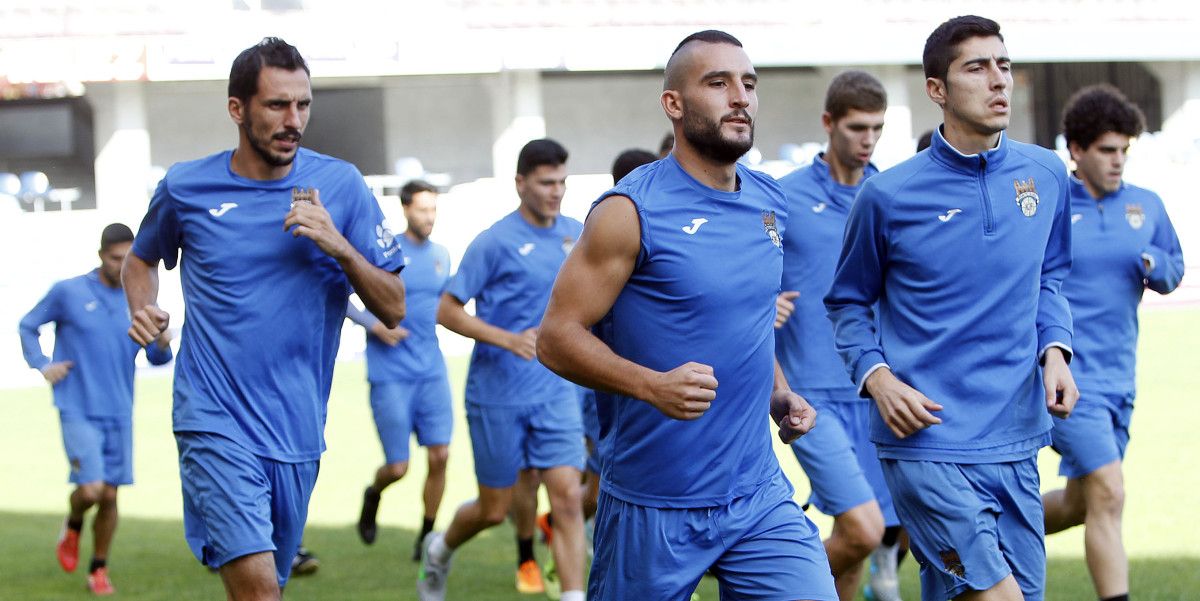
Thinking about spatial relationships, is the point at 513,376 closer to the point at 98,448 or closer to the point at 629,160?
the point at 629,160

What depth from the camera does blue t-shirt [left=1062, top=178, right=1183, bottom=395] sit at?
696 centimetres

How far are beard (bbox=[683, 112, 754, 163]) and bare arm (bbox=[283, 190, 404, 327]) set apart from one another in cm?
137

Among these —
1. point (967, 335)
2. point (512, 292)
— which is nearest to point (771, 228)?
point (967, 335)

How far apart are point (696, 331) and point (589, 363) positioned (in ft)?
1.12

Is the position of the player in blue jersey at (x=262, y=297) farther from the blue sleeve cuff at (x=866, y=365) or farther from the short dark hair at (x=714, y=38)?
the blue sleeve cuff at (x=866, y=365)

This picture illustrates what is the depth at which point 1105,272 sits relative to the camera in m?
7.01

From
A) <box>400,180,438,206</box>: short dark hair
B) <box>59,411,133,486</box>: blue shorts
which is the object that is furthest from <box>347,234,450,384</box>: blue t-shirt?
<box>59,411,133,486</box>: blue shorts

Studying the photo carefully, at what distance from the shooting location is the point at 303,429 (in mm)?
5520

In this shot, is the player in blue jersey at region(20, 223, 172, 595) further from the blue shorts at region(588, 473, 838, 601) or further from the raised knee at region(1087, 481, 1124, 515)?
the blue shorts at region(588, 473, 838, 601)

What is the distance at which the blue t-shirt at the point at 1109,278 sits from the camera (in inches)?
274

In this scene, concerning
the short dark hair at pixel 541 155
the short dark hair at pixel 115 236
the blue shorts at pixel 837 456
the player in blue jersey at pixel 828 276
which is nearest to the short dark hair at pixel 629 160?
the short dark hair at pixel 541 155

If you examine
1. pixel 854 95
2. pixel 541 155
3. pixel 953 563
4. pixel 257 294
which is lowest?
pixel 953 563

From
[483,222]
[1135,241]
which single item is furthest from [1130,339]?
[483,222]

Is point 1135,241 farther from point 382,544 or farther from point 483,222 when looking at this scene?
point 483,222
